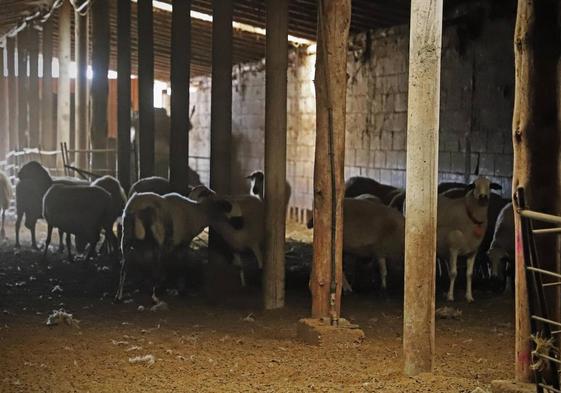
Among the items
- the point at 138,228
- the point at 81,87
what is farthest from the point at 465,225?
the point at 81,87

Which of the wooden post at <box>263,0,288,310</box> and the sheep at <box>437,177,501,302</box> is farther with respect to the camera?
the sheep at <box>437,177,501,302</box>

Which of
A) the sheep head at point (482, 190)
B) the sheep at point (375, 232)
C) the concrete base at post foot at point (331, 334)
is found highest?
the sheep head at point (482, 190)

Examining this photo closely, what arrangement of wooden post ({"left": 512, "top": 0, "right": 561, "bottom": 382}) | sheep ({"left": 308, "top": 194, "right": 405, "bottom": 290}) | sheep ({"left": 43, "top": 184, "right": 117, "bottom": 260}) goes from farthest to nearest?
sheep ({"left": 43, "top": 184, "right": 117, "bottom": 260}), sheep ({"left": 308, "top": 194, "right": 405, "bottom": 290}), wooden post ({"left": 512, "top": 0, "right": 561, "bottom": 382})

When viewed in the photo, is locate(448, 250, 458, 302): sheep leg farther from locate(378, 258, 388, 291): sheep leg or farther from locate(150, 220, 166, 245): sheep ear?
locate(150, 220, 166, 245): sheep ear

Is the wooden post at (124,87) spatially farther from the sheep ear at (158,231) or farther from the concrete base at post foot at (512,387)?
the concrete base at post foot at (512,387)

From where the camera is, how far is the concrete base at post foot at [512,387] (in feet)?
15.8

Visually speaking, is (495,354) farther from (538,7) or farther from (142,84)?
(142,84)

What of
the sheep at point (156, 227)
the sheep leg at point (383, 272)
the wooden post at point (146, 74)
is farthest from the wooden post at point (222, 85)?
the wooden post at point (146, 74)

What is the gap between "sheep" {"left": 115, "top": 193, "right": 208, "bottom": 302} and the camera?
990 cm

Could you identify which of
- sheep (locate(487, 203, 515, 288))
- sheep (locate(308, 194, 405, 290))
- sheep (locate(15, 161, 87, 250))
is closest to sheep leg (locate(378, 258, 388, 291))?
sheep (locate(308, 194, 405, 290))

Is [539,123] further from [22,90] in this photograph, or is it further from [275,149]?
[22,90]

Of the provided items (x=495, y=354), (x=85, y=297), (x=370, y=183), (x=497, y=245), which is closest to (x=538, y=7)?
(x=495, y=354)

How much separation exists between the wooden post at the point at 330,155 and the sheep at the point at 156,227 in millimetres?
2854

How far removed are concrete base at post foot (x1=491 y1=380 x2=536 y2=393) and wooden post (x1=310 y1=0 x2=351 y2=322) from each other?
8.72ft
